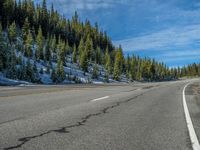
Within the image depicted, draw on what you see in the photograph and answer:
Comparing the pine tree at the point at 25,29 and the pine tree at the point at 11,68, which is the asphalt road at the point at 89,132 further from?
the pine tree at the point at 25,29

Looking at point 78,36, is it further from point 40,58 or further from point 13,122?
point 13,122

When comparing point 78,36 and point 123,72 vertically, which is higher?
point 78,36

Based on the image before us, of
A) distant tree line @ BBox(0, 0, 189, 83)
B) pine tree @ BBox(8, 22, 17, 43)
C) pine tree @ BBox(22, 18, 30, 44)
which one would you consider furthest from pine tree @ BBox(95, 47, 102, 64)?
pine tree @ BBox(8, 22, 17, 43)

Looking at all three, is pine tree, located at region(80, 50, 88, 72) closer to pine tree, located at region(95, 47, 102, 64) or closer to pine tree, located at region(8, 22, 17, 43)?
pine tree, located at region(8, 22, 17, 43)

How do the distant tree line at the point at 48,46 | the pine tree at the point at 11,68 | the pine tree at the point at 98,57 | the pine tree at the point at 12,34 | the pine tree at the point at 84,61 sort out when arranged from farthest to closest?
1. the pine tree at the point at 98,57
2. the pine tree at the point at 84,61
3. the pine tree at the point at 12,34
4. the distant tree line at the point at 48,46
5. the pine tree at the point at 11,68

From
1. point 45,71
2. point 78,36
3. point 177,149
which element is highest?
point 78,36

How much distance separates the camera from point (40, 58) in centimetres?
10281

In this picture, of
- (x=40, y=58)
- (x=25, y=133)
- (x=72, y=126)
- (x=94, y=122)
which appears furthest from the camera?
(x=40, y=58)

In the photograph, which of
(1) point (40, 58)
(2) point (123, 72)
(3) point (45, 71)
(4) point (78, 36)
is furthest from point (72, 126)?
(4) point (78, 36)

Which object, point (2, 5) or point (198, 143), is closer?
point (198, 143)

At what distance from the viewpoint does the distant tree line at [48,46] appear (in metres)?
75.8

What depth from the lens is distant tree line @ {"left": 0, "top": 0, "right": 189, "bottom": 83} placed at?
7580 centimetres

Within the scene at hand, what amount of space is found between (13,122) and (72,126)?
1443mm

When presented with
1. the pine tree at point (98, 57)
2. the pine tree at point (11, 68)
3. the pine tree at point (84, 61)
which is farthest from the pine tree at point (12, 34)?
the pine tree at point (98, 57)
